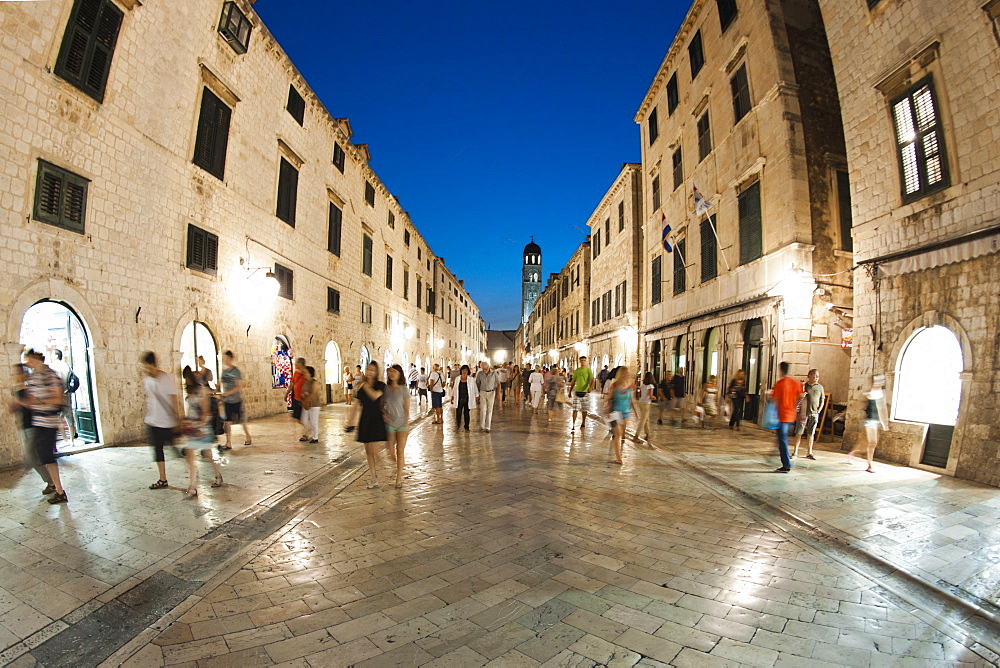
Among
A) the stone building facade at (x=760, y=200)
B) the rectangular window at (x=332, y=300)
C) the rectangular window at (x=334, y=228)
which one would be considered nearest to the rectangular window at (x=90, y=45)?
the rectangular window at (x=334, y=228)

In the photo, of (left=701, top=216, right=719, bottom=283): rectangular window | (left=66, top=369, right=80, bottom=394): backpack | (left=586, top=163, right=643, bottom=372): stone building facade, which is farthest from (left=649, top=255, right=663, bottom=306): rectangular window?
(left=66, top=369, right=80, bottom=394): backpack

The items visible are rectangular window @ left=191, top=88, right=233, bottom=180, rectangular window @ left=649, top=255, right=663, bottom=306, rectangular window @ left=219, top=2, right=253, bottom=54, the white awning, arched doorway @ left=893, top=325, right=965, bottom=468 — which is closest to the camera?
A: the white awning

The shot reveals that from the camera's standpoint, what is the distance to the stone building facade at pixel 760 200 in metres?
12.0

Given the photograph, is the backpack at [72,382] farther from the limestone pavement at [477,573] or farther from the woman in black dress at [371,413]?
the woman in black dress at [371,413]

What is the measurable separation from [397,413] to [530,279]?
273ft

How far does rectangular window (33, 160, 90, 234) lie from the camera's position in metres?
7.52

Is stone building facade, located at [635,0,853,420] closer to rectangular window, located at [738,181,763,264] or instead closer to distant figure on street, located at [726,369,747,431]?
rectangular window, located at [738,181,763,264]

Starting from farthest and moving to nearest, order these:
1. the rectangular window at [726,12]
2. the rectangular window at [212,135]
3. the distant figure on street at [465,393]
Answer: the rectangular window at [726,12] < the distant figure on street at [465,393] < the rectangular window at [212,135]

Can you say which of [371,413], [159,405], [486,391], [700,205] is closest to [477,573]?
[371,413]

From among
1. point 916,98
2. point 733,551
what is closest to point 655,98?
point 916,98

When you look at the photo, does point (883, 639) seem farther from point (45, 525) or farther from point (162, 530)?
point (45, 525)

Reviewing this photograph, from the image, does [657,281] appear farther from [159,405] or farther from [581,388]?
[159,405]

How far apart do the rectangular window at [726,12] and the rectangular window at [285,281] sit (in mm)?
16533

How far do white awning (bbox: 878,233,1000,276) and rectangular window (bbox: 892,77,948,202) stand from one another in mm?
1181
